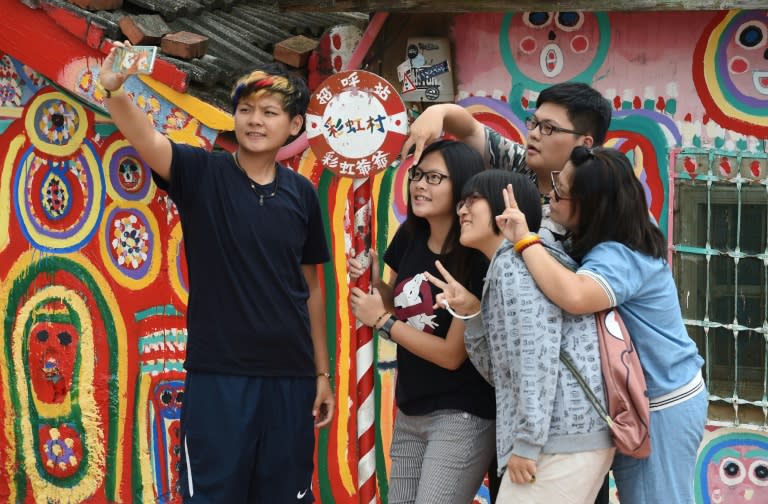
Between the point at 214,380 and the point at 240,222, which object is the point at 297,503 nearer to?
the point at 214,380

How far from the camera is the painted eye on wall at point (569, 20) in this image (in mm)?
6125

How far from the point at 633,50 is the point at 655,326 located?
212 cm

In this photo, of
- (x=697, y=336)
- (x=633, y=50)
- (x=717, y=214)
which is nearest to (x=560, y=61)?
(x=633, y=50)

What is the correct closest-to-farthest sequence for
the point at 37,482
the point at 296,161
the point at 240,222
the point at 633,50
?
the point at 240,222, the point at 633,50, the point at 296,161, the point at 37,482

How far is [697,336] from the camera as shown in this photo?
20.3 feet

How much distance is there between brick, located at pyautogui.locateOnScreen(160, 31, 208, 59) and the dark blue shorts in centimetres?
209

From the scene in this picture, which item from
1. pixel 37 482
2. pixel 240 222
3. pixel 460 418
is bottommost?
pixel 37 482

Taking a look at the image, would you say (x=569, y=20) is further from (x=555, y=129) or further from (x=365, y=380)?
(x=365, y=380)

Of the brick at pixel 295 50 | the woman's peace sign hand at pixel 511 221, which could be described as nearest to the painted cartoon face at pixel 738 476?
the woman's peace sign hand at pixel 511 221

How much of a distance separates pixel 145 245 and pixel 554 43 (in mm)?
2335

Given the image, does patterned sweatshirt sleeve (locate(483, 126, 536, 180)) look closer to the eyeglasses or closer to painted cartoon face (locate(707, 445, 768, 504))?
the eyeglasses

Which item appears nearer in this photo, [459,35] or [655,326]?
[655,326]

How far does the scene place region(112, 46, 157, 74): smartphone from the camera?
4.36 meters

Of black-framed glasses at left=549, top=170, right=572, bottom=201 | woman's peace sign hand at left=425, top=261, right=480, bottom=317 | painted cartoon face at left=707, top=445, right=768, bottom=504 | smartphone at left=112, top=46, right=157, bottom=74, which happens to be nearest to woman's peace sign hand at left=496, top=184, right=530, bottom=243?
black-framed glasses at left=549, top=170, right=572, bottom=201
